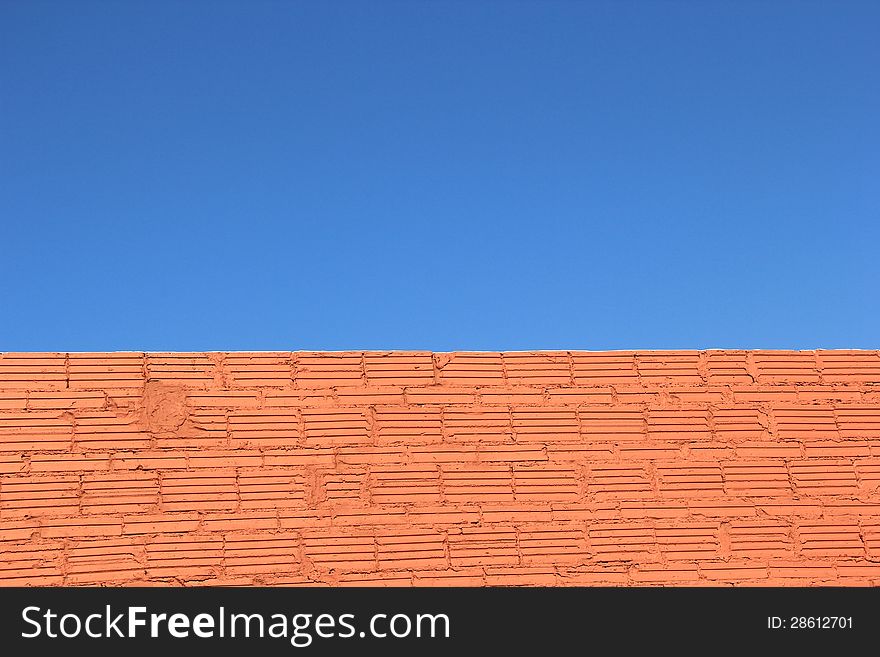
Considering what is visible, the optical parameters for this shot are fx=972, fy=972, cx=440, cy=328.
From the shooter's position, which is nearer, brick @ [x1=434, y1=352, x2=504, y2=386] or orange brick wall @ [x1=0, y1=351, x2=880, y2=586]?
A: orange brick wall @ [x1=0, y1=351, x2=880, y2=586]

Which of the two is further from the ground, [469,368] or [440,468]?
[469,368]

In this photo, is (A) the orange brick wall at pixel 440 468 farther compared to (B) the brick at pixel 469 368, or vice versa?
(B) the brick at pixel 469 368

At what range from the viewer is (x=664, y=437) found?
6.55m

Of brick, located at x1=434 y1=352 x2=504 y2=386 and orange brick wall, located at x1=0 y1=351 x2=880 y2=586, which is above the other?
brick, located at x1=434 y1=352 x2=504 y2=386

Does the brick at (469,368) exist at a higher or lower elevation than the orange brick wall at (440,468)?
higher

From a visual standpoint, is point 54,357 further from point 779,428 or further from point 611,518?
point 779,428

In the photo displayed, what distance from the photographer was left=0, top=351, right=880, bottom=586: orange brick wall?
6113mm

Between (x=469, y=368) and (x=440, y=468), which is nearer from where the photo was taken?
(x=440, y=468)

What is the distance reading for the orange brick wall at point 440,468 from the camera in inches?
241

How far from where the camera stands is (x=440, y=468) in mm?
6363

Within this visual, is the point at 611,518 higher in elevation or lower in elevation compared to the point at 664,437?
lower
